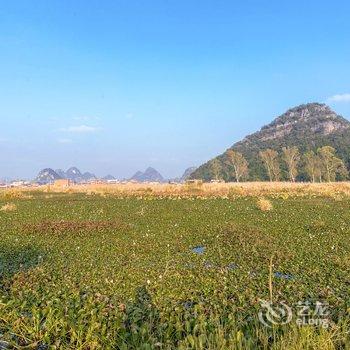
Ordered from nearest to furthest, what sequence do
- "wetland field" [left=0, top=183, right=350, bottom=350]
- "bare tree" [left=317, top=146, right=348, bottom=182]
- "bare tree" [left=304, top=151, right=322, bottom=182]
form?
"wetland field" [left=0, top=183, right=350, bottom=350], "bare tree" [left=317, top=146, right=348, bottom=182], "bare tree" [left=304, top=151, right=322, bottom=182]

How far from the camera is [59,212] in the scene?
3178 centimetres

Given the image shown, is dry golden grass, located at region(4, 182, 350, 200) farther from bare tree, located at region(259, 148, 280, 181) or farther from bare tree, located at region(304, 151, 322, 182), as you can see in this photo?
bare tree, located at region(259, 148, 280, 181)

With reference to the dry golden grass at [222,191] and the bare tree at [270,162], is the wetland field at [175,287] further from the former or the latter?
the bare tree at [270,162]

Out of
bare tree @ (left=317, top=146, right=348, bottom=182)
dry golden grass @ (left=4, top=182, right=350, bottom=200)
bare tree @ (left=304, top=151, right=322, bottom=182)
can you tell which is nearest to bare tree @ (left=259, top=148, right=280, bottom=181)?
bare tree @ (left=304, top=151, right=322, bottom=182)

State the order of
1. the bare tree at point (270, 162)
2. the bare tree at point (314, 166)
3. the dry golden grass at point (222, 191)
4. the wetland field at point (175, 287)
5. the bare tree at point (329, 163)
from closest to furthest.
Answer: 1. the wetland field at point (175, 287)
2. the dry golden grass at point (222, 191)
3. the bare tree at point (329, 163)
4. the bare tree at point (314, 166)
5. the bare tree at point (270, 162)

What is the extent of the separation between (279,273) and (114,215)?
17.9 meters

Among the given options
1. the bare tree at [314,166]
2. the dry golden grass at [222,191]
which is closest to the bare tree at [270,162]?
the bare tree at [314,166]

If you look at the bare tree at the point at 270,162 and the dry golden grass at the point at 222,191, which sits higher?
the bare tree at the point at 270,162

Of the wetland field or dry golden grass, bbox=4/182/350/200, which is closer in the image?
the wetland field

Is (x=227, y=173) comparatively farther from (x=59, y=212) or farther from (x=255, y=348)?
(x=255, y=348)

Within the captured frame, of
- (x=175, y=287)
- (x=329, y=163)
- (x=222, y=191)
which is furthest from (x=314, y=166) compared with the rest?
A: (x=175, y=287)

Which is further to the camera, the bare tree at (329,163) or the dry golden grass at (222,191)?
the bare tree at (329,163)

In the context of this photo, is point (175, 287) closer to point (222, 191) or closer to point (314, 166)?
point (222, 191)

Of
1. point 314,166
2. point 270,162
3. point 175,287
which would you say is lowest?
point 175,287
